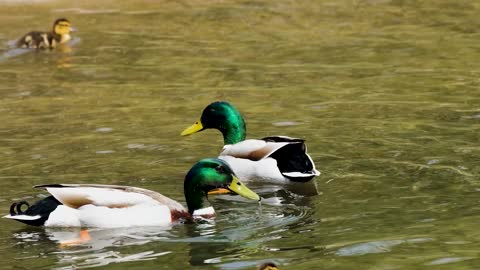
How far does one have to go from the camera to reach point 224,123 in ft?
41.1

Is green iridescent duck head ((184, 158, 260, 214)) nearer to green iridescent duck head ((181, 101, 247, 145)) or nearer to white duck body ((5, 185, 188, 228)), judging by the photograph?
white duck body ((5, 185, 188, 228))

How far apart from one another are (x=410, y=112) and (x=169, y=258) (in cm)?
530

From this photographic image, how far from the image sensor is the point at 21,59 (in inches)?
720

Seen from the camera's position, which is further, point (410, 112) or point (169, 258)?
point (410, 112)

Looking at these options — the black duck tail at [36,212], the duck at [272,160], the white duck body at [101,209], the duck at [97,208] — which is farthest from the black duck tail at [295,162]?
the black duck tail at [36,212]

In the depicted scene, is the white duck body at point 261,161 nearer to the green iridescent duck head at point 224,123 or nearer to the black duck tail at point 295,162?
the black duck tail at point 295,162

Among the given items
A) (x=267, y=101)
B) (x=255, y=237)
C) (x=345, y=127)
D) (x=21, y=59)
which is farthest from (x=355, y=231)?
(x=21, y=59)

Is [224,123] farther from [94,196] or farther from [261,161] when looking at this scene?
[94,196]

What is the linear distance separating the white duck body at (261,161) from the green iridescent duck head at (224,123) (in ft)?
1.92

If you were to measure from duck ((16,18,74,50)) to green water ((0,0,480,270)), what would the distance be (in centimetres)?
19

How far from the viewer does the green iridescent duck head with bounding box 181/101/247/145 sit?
490 inches

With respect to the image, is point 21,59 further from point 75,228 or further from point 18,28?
point 75,228

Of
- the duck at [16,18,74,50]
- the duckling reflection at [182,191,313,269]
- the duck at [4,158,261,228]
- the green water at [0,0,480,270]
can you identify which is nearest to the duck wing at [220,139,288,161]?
the green water at [0,0,480,270]

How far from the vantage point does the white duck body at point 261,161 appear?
37.0ft
